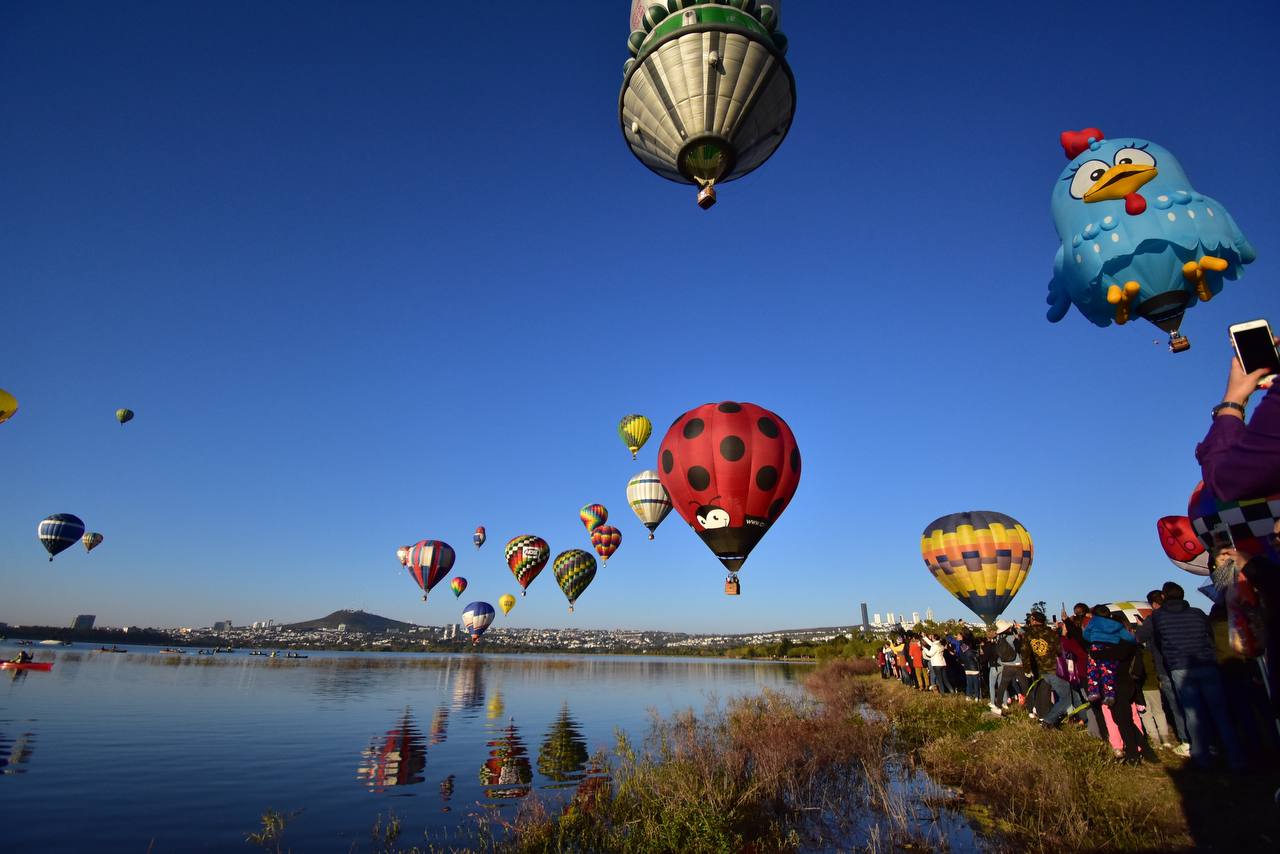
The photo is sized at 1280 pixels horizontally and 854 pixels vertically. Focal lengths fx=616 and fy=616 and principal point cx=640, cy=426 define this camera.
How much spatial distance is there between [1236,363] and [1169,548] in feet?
24.6

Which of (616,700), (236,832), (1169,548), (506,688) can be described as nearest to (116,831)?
(236,832)

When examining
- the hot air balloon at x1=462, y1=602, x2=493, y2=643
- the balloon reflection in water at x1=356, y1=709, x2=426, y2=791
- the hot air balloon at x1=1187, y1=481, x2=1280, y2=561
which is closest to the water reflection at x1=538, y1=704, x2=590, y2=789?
the balloon reflection in water at x1=356, y1=709, x2=426, y2=791

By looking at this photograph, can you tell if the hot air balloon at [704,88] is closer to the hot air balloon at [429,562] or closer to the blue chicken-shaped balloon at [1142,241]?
the blue chicken-shaped balloon at [1142,241]

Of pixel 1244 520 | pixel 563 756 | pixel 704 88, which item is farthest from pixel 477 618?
pixel 1244 520

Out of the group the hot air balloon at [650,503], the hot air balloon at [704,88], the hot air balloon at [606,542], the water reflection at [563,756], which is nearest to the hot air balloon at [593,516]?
the hot air balloon at [606,542]

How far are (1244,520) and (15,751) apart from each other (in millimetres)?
22092

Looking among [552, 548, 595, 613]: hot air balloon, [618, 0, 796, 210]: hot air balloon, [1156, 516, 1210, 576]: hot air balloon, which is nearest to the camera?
[1156, 516, 1210, 576]: hot air balloon

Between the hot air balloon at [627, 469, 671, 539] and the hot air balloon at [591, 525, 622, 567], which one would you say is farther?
the hot air balloon at [591, 525, 622, 567]

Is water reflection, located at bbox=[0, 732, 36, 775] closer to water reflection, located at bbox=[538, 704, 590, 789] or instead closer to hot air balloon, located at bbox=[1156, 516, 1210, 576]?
water reflection, located at bbox=[538, 704, 590, 789]

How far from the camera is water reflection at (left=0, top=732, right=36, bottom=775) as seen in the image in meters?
12.4

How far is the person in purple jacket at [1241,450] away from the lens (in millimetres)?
2576

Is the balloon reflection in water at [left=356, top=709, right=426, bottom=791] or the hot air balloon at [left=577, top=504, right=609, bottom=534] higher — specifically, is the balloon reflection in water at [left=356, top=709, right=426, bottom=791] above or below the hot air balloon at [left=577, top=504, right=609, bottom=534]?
below

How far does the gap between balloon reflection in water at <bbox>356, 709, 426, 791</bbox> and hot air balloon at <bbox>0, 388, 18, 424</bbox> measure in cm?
2148

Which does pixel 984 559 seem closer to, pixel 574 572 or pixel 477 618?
pixel 574 572
